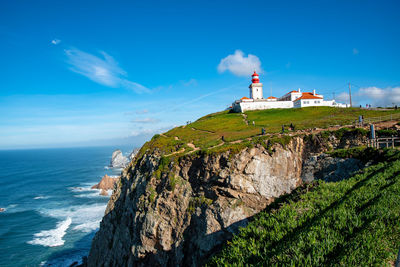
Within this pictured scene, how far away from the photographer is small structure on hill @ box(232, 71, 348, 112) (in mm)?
66938

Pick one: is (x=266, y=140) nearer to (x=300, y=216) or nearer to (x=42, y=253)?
(x=300, y=216)

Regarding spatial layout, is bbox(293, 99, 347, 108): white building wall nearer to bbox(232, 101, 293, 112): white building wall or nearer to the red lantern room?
bbox(232, 101, 293, 112): white building wall

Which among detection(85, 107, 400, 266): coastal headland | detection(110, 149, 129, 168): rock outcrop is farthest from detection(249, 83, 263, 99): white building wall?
detection(110, 149, 129, 168): rock outcrop

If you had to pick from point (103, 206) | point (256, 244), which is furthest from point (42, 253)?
point (256, 244)

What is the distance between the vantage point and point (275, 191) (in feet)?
83.3

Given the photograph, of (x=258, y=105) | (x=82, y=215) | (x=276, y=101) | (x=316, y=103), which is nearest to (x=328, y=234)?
(x=82, y=215)

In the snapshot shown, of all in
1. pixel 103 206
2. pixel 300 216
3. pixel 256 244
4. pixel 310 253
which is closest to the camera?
pixel 310 253

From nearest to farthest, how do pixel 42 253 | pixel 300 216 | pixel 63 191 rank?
1. pixel 300 216
2. pixel 42 253
3. pixel 63 191

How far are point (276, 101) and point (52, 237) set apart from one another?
69.3 m

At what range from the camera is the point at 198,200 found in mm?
24906

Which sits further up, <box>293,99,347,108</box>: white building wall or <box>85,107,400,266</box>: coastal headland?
<box>293,99,347,108</box>: white building wall

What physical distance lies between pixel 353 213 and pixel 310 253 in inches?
130

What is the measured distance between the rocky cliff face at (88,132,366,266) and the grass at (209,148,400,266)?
13461 mm

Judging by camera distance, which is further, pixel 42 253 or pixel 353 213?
pixel 42 253
